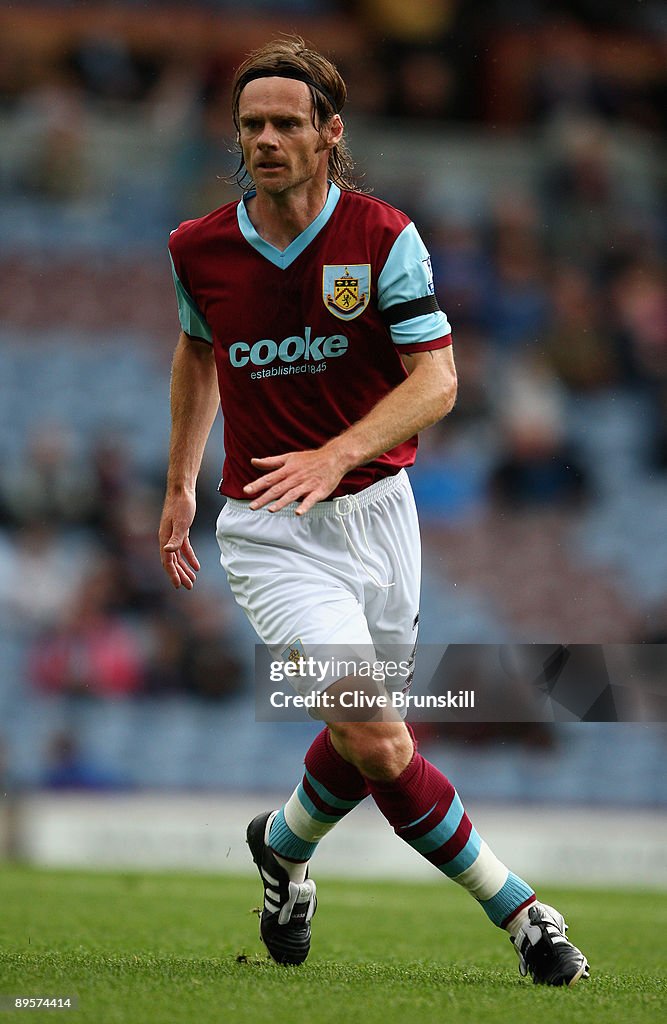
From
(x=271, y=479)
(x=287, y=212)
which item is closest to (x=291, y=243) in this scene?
(x=287, y=212)

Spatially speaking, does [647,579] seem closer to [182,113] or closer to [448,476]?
[448,476]

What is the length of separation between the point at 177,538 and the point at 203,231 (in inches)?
36.6

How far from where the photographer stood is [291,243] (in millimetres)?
4492

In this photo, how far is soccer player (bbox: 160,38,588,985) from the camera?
13.9 feet

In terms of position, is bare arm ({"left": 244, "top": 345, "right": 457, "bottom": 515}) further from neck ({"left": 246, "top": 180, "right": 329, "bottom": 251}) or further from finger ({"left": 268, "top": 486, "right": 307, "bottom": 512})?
neck ({"left": 246, "top": 180, "right": 329, "bottom": 251})

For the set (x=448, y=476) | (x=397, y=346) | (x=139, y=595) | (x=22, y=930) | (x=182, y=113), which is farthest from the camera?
(x=182, y=113)

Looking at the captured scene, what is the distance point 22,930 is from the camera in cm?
535

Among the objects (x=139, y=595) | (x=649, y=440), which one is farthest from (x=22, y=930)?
(x=649, y=440)

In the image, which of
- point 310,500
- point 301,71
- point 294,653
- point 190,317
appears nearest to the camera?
point 310,500

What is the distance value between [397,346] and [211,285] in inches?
24.0

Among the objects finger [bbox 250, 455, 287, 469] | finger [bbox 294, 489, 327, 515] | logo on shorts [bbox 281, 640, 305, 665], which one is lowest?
logo on shorts [bbox 281, 640, 305, 665]

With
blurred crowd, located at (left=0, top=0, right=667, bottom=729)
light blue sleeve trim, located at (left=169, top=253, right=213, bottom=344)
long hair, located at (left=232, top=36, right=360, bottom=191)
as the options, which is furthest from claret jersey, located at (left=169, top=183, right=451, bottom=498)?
blurred crowd, located at (left=0, top=0, right=667, bottom=729)

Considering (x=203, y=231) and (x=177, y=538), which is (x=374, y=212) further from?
(x=177, y=538)

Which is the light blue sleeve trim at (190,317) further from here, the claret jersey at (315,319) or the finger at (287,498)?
the finger at (287,498)
